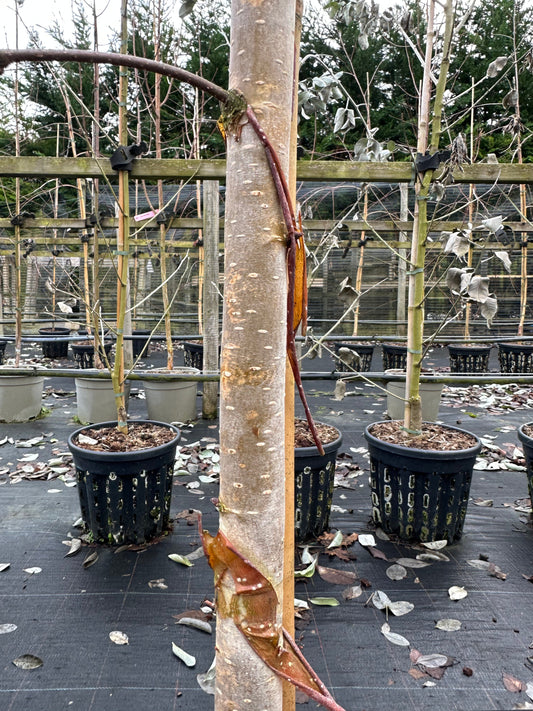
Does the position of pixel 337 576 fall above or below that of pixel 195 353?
below

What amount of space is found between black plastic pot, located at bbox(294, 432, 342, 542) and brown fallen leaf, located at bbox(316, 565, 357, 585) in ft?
0.88

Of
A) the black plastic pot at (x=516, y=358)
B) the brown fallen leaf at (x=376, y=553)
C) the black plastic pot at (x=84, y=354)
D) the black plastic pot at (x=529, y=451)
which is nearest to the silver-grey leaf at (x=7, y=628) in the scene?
the brown fallen leaf at (x=376, y=553)

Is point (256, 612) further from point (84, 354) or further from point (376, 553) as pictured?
point (84, 354)

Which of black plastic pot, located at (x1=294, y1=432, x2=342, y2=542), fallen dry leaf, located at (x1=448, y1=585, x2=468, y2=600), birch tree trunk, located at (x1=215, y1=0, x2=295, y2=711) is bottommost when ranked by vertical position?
fallen dry leaf, located at (x1=448, y1=585, x2=468, y2=600)

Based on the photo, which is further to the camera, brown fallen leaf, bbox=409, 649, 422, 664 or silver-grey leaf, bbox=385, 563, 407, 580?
silver-grey leaf, bbox=385, 563, 407, 580

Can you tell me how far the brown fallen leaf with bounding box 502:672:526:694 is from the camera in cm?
152

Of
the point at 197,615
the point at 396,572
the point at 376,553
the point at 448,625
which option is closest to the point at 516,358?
the point at 376,553

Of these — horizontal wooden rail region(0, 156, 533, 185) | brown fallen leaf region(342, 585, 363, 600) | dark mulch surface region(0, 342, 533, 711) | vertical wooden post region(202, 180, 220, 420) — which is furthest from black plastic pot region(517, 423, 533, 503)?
vertical wooden post region(202, 180, 220, 420)

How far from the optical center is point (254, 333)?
693 millimetres

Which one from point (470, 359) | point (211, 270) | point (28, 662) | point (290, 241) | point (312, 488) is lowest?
point (28, 662)

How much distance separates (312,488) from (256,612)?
5.69 ft

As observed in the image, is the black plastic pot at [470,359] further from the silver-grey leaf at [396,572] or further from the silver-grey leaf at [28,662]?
the silver-grey leaf at [28,662]

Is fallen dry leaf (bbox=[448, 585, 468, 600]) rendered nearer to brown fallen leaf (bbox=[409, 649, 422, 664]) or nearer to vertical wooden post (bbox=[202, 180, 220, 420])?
brown fallen leaf (bbox=[409, 649, 422, 664])

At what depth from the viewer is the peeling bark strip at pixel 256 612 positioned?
2.32 feet
